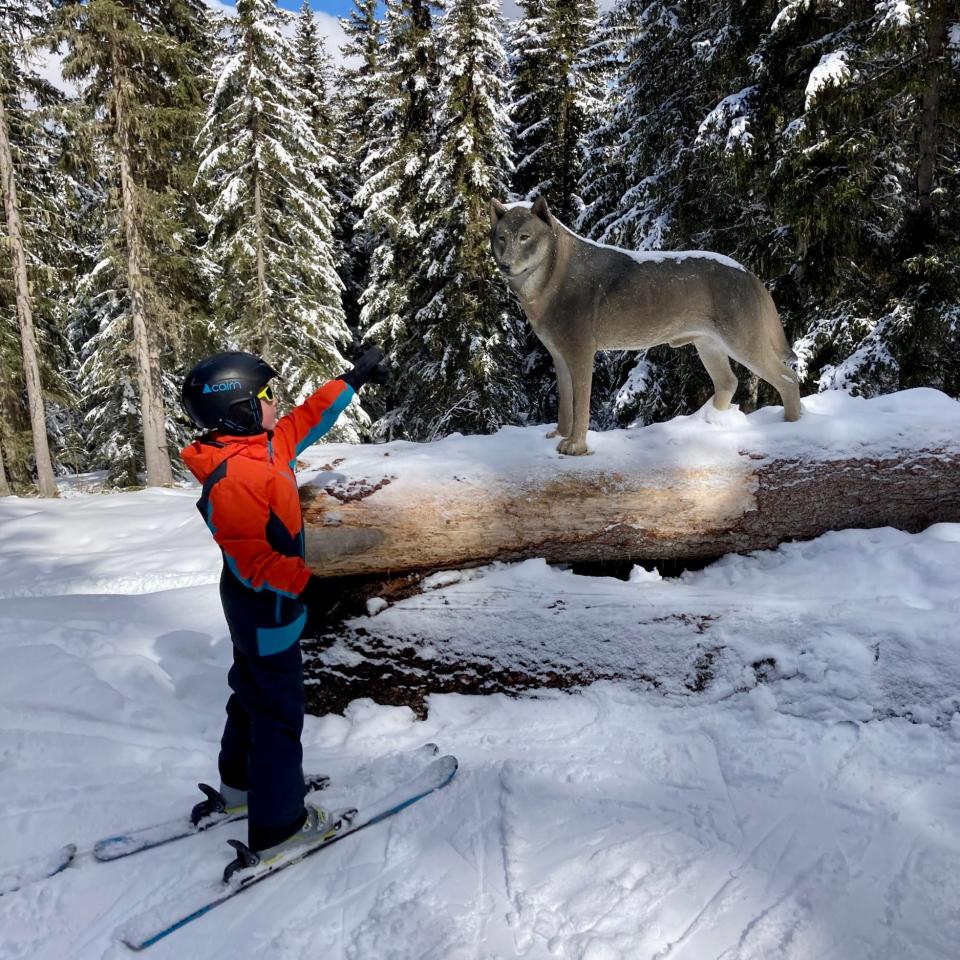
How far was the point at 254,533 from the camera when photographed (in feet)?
9.14

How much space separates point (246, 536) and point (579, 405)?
2.53 metres

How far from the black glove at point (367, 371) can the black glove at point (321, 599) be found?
1494 mm

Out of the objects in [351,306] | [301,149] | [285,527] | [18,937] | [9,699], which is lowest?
[18,937]

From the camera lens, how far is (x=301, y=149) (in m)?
16.1

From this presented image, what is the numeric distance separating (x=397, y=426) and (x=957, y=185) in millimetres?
14101

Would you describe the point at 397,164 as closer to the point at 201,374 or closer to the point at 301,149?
the point at 301,149

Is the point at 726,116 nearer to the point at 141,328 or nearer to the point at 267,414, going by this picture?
the point at 267,414

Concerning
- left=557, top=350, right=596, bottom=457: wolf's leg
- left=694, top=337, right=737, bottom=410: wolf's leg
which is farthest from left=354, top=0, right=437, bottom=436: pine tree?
left=557, top=350, right=596, bottom=457: wolf's leg

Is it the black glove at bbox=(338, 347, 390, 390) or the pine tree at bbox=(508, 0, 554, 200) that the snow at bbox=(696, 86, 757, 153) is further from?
the black glove at bbox=(338, 347, 390, 390)

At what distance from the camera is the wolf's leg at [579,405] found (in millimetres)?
4461

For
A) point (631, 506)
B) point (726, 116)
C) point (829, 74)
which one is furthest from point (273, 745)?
point (726, 116)

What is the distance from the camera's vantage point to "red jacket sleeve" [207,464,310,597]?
9.02 ft

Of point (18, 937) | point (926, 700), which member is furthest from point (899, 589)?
point (18, 937)

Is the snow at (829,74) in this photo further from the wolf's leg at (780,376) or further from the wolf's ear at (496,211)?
the wolf's ear at (496,211)
